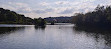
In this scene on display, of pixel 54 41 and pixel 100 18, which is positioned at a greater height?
pixel 100 18

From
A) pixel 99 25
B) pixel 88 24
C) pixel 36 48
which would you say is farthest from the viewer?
pixel 88 24

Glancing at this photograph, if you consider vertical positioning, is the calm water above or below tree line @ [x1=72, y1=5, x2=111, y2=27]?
below

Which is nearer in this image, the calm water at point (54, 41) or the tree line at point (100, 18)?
the calm water at point (54, 41)

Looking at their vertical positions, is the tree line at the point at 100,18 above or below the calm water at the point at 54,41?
above

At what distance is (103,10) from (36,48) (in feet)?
318

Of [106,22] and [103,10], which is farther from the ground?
[103,10]

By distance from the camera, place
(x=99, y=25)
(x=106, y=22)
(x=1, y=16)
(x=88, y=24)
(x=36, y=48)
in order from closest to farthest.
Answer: (x=36, y=48), (x=106, y=22), (x=99, y=25), (x=88, y=24), (x=1, y=16)

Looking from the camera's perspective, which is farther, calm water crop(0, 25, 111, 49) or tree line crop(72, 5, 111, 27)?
tree line crop(72, 5, 111, 27)

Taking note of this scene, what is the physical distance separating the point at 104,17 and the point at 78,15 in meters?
46.1

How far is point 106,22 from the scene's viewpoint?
10600 cm

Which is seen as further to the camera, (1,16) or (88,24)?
(1,16)

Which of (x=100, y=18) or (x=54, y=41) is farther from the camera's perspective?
(x=100, y=18)

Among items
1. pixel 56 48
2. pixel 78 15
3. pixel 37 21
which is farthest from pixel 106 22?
pixel 56 48

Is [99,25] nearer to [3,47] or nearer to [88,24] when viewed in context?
[88,24]
